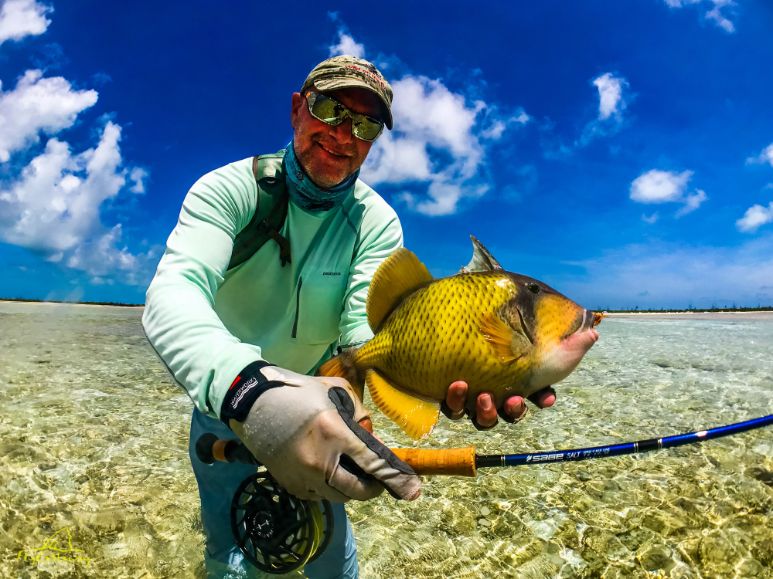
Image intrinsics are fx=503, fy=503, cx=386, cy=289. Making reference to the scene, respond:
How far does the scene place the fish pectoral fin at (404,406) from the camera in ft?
5.40

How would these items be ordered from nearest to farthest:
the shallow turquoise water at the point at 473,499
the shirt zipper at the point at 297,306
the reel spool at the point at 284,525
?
1. the reel spool at the point at 284,525
2. the shirt zipper at the point at 297,306
3. the shallow turquoise water at the point at 473,499

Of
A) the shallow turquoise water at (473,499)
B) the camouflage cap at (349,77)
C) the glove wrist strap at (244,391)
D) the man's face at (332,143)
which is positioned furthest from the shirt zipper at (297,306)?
the shallow turquoise water at (473,499)

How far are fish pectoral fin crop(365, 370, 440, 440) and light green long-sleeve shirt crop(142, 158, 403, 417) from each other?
42 centimetres

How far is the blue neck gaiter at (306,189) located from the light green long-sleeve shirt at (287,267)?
5cm

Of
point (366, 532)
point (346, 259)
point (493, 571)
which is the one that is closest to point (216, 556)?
point (366, 532)

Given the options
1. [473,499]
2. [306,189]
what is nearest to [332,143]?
[306,189]

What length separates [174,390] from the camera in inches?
241

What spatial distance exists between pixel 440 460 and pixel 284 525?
0.59 m

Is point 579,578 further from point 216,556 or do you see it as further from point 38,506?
point 38,506

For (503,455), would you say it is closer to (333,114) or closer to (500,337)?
(500,337)

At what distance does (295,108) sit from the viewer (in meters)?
2.26

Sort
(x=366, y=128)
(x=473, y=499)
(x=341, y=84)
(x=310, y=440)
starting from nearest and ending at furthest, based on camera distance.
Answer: (x=310, y=440) → (x=341, y=84) → (x=366, y=128) → (x=473, y=499)

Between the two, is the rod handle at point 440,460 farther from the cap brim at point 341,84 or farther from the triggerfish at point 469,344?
the cap brim at point 341,84

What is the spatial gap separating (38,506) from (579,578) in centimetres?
325
